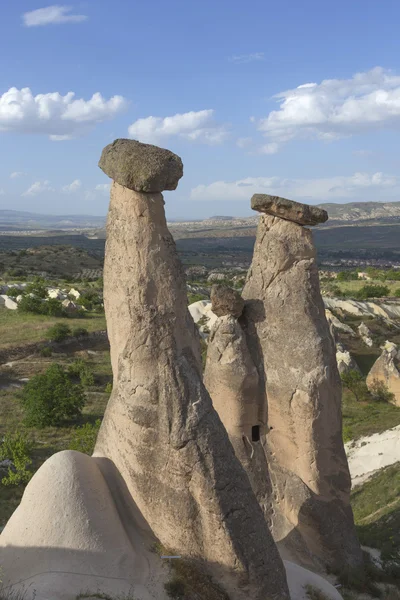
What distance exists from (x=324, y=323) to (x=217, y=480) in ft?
13.6

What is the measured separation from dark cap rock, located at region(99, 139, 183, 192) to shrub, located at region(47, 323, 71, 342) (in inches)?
1067

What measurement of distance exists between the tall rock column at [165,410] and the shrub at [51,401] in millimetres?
14788

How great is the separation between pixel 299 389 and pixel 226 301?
1866mm

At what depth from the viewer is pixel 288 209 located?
29.9 ft

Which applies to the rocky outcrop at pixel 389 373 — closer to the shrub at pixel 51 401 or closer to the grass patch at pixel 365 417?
the grass patch at pixel 365 417

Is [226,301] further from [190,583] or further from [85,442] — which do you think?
[85,442]

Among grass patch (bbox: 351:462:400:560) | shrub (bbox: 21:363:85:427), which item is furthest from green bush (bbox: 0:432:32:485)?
grass patch (bbox: 351:462:400:560)

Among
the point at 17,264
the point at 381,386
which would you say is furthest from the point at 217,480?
the point at 17,264

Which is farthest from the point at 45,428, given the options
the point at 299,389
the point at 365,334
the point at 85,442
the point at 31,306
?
the point at 365,334

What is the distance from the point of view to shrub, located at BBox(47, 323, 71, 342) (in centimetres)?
3234

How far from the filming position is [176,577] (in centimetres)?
591

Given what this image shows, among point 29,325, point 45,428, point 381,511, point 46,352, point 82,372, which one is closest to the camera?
point 381,511

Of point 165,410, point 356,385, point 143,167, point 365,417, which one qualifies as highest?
point 143,167

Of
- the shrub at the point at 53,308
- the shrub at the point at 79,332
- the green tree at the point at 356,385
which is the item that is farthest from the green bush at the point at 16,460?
the shrub at the point at 53,308
